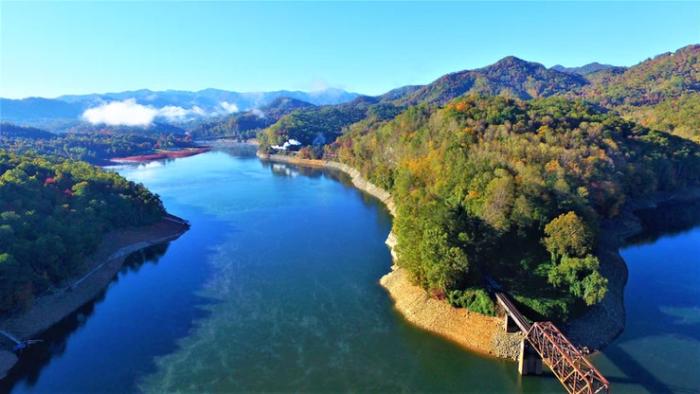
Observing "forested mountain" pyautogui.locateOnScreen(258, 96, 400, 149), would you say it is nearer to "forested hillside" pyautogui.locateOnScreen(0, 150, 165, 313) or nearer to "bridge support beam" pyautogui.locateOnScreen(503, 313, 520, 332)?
"forested hillside" pyautogui.locateOnScreen(0, 150, 165, 313)

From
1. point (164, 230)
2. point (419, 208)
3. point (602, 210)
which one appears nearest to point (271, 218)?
A: point (164, 230)

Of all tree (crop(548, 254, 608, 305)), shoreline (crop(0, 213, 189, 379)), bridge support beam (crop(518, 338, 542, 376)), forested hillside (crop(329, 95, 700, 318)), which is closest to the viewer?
bridge support beam (crop(518, 338, 542, 376))

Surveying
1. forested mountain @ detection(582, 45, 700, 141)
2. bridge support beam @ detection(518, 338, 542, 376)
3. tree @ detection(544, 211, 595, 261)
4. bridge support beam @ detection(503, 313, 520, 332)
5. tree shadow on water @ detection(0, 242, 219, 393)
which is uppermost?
forested mountain @ detection(582, 45, 700, 141)

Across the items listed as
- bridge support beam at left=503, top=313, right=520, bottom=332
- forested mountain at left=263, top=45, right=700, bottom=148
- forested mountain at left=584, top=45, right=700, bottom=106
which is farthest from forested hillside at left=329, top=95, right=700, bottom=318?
forested mountain at left=584, top=45, right=700, bottom=106

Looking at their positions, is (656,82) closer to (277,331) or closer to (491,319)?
(491,319)

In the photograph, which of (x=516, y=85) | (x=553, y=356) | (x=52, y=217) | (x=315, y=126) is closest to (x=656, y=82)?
(x=516, y=85)

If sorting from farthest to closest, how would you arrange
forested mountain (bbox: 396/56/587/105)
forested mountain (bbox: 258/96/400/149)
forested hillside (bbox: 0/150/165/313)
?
forested mountain (bbox: 396/56/587/105)
forested mountain (bbox: 258/96/400/149)
forested hillside (bbox: 0/150/165/313)
